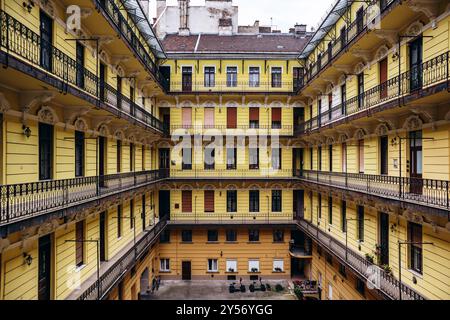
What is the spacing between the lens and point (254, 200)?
24.9m

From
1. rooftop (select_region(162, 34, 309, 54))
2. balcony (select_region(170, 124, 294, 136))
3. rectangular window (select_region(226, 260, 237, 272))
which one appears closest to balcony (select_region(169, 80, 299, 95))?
rooftop (select_region(162, 34, 309, 54))

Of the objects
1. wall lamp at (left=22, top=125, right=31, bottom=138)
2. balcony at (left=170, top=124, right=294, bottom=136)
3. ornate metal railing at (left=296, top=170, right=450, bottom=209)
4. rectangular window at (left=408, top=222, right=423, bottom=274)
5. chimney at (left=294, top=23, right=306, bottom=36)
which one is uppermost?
chimney at (left=294, top=23, right=306, bottom=36)

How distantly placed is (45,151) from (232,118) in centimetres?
1672

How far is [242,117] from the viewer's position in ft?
81.9

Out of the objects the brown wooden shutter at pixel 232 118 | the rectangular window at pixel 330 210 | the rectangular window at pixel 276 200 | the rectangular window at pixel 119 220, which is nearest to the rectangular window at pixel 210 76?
the brown wooden shutter at pixel 232 118

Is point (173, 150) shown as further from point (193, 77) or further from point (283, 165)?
point (283, 165)

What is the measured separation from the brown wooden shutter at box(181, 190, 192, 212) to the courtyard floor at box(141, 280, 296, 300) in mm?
5306

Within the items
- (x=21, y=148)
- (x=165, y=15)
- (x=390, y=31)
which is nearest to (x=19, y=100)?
(x=21, y=148)

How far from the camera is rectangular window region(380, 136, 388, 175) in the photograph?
44.5 ft

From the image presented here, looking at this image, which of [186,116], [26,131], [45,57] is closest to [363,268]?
[26,131]

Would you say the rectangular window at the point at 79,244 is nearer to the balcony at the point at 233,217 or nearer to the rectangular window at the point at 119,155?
the rectangular window at the point at 119,155

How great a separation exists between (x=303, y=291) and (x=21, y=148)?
18.1 metres

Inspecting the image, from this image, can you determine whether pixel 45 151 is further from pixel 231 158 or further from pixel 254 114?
pixel 254 114

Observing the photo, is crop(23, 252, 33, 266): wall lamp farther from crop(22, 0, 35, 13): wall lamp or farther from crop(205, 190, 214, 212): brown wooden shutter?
crop(205, 190, 214, 212): brown wooden shutter
